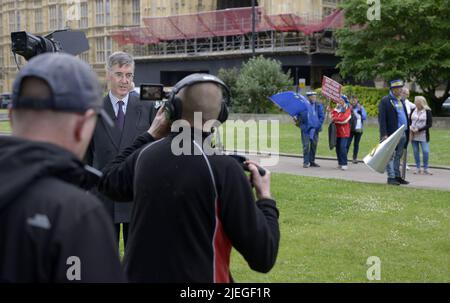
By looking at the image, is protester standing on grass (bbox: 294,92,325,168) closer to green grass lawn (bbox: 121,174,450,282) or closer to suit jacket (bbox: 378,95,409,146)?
green grass lawn (bbox: 121,174,450,282)

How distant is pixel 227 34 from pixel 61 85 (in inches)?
1859

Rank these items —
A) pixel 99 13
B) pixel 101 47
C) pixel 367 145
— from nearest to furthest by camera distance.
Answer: pixel 367 145 < pixel 101 47 < pixel 99 13

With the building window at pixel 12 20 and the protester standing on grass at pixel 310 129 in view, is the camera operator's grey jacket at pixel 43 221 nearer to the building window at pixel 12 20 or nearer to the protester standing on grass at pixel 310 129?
the protester standing on grass at pixel 310 129

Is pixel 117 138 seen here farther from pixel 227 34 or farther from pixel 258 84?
pixel 227 34

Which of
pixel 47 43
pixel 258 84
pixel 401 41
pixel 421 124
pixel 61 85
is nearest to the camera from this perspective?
pixel 61 85

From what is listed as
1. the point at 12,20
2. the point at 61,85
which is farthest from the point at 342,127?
the point at 12,20

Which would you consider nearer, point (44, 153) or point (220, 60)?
point (44, 153)

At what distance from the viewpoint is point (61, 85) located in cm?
190

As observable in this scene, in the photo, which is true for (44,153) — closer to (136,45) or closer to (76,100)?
(76,100)
